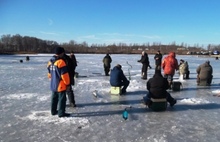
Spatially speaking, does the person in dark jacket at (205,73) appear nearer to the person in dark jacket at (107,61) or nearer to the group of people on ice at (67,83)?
the group of people on ice at (67,83)

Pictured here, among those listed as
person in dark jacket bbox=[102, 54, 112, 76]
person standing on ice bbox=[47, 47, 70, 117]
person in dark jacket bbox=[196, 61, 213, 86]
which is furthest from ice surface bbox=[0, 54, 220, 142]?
person in dark jacket bbox=[102, 54, 112, 76]

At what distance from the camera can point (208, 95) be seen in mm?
10484

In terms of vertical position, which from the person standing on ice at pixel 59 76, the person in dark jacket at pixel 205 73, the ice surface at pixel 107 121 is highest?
the person standing on ice at pixel 59 76

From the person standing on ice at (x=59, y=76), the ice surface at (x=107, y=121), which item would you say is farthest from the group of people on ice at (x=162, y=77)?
the person standing on ice at (x=59, y=76)

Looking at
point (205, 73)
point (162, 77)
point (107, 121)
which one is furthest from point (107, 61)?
point (107, 121)

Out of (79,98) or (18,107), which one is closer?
(18,107)

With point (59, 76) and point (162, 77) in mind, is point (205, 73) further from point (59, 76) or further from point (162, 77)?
point (59, 76)

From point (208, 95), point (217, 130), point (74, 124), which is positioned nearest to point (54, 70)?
point (74, 124)

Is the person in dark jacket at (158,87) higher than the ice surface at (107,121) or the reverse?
higher

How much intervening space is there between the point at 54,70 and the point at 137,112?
2577mm

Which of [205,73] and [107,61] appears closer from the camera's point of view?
[205,73]

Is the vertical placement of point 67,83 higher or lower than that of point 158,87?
higher

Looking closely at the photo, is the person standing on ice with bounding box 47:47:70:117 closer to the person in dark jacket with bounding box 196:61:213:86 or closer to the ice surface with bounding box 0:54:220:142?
the ice surface with bounding box 0:54:220:142

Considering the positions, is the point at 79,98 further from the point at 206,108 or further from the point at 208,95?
the point at 208,95
